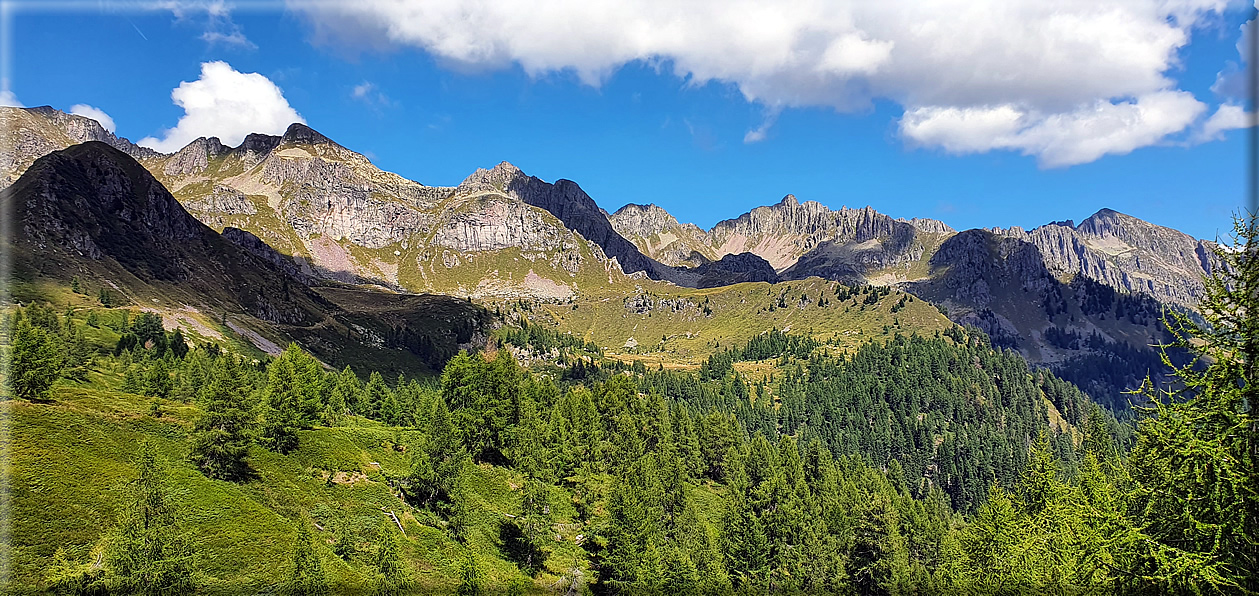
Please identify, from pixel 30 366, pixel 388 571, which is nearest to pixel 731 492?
pixel 388 571

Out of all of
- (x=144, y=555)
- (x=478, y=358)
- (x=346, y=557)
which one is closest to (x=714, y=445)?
(x=478, y=358)

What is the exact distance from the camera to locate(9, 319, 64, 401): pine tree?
46812 mm

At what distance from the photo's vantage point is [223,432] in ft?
156

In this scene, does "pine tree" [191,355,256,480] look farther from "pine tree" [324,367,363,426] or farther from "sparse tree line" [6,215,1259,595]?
"pine tree" [324,367,363,426]

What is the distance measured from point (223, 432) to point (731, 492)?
238ft

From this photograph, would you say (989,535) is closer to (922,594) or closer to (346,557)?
(922,594)

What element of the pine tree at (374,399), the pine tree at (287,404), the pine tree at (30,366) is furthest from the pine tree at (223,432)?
the pine tree at (374,399)

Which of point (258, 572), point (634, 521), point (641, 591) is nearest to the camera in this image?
point (258, 572)

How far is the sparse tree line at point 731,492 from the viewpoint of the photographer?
17250mm

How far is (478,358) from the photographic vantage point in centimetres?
8612

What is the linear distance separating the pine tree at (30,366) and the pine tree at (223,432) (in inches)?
463

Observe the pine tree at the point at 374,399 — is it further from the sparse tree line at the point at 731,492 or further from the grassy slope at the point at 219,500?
the grassy slope at the point at 219,500

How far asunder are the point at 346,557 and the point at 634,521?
25075mm

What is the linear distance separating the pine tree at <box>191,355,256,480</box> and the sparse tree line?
165 millimetres
